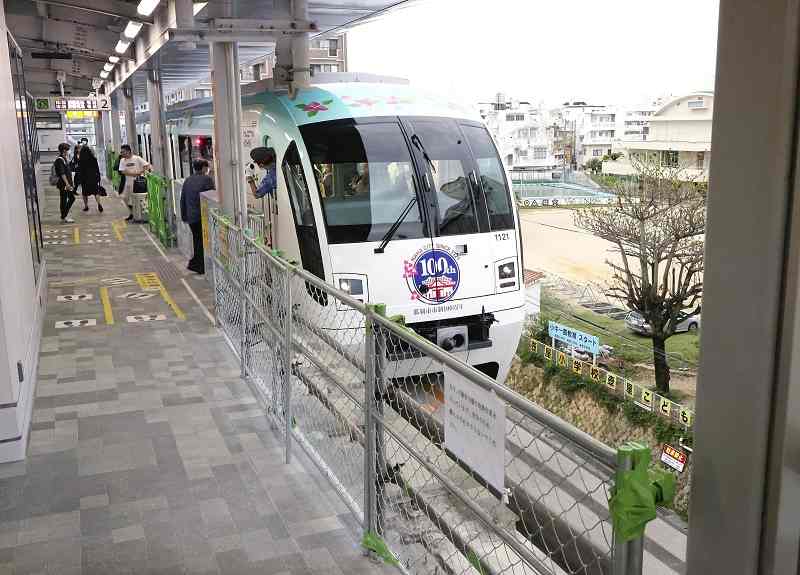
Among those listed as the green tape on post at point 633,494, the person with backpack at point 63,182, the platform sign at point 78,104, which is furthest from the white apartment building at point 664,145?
the platform sign at point 78,104

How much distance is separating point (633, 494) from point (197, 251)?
873 centimetres

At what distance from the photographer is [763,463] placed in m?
1.62

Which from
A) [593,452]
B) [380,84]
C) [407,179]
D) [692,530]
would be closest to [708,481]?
[692,530]

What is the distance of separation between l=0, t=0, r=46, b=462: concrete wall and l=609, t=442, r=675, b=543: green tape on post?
3656 millimetres

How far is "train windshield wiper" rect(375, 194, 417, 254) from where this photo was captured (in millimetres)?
6547

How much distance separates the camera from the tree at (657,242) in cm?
1438

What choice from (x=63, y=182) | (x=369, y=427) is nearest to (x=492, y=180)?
(x=369, y=427)

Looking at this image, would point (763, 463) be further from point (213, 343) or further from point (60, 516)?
point (213, 343)

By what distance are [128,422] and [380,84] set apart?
4188mm

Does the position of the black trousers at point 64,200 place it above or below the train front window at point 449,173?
below

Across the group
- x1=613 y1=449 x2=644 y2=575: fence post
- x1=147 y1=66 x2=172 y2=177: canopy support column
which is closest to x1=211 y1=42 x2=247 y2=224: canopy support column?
x1=147 y1=66 x2=172 y2=177: canopy support column

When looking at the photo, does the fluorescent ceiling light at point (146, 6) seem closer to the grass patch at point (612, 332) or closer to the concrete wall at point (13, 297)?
the concrete wall at point (13, 297)

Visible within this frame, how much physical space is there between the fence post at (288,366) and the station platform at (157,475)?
0.53ft

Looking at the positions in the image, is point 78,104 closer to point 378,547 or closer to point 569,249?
point 569,249
